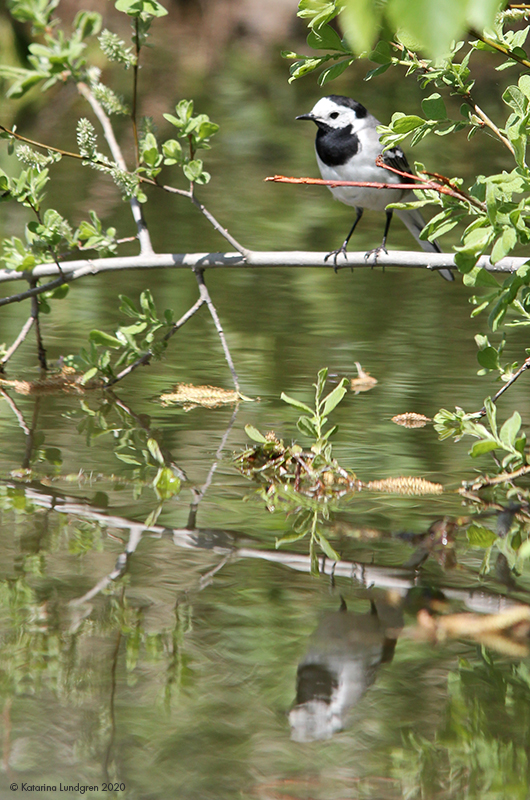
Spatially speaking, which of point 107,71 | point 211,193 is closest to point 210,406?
point 211,193

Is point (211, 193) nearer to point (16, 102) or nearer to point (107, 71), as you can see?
point (16, 102)

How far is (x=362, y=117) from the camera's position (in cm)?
432

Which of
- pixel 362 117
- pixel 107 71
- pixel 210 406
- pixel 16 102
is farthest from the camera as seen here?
pixel 107 71

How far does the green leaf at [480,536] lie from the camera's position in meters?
2.08

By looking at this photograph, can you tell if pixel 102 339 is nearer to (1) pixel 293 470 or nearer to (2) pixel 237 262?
(2) pixel 237 262

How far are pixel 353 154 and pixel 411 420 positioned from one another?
1.61 m

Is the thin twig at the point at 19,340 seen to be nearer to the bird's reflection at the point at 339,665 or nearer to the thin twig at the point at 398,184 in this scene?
the thin twig at the point at 398,184

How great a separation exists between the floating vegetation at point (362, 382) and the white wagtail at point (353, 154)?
30.2 inches

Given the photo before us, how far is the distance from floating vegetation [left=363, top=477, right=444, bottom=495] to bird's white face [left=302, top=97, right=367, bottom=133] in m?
2.30

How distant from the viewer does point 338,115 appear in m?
4.31

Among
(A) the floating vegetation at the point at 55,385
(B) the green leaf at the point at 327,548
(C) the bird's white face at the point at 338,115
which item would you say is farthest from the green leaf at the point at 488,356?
(C) the bird's white face at the point at 338,115

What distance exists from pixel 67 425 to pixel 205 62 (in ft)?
42.2

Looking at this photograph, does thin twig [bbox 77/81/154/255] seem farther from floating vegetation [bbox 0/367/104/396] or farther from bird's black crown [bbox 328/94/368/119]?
bird's black crown [bbox 328/94/368/119]

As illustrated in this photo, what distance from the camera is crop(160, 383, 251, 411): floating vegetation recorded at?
3072mm
